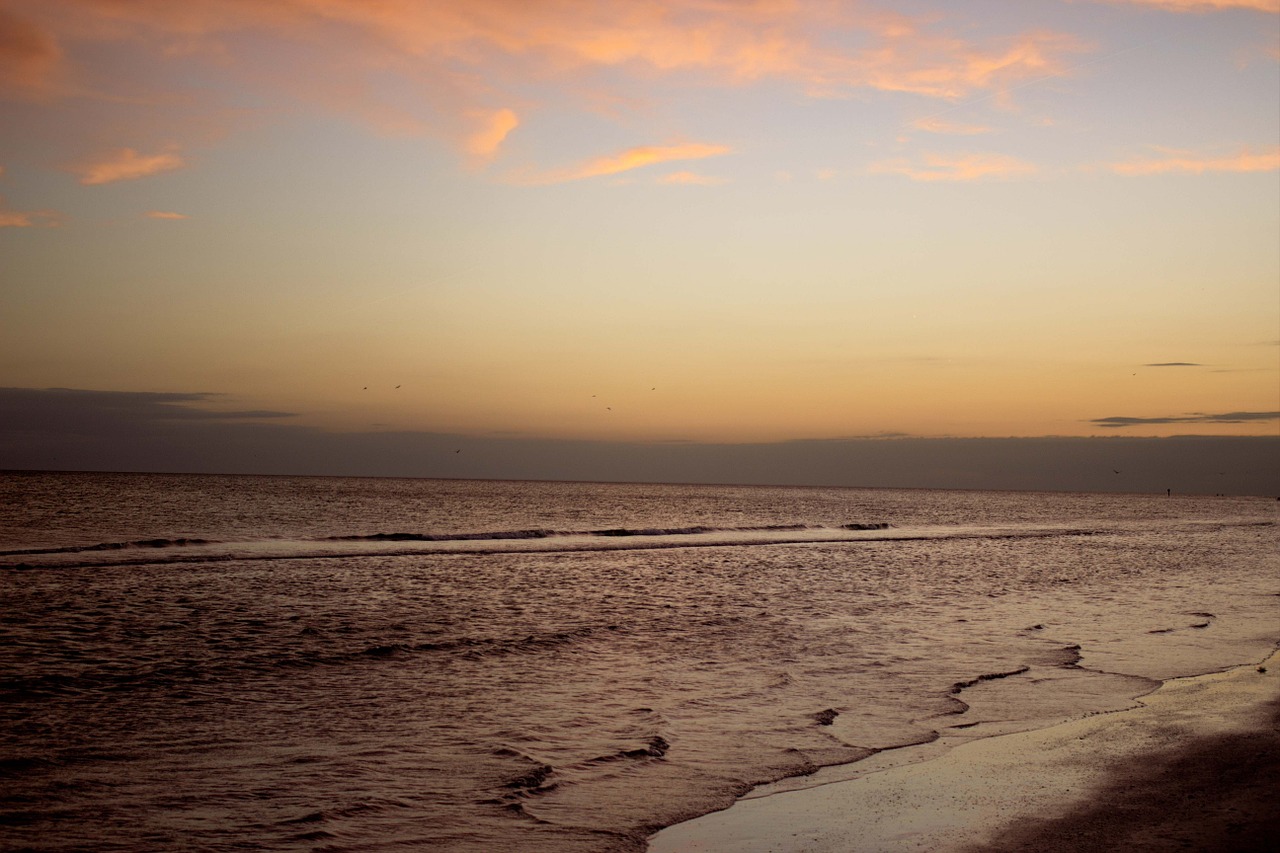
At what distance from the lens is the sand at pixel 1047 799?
7859 millimetres

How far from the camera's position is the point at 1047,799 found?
900cm

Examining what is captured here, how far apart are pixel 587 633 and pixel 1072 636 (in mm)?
10569

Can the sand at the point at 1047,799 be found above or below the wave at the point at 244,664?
above

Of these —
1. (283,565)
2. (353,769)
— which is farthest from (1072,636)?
(283,565)

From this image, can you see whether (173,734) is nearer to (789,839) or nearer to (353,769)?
(353,769)

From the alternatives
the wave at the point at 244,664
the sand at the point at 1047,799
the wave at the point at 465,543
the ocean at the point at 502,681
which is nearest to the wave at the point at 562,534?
the wave at the point at 465,543

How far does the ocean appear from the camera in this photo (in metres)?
8.97

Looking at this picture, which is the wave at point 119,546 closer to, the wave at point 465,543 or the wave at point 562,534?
the wave at point 465,543

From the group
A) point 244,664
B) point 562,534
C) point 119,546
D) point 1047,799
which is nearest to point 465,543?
point 562,534

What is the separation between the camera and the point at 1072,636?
66.1 ft

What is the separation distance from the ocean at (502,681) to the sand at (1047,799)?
70 centimetres

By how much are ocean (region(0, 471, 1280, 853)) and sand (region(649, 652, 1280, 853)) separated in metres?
0.70

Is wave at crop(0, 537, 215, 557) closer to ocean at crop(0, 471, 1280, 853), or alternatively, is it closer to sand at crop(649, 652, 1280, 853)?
ocean at crop(0, 471, 1280, 853)

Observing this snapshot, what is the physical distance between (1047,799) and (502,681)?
28.3 ft
